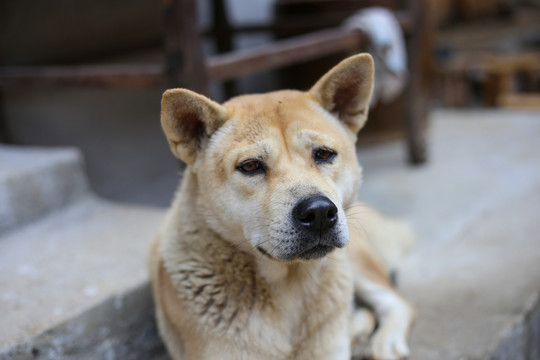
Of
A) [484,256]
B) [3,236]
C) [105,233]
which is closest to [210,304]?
[105,233]

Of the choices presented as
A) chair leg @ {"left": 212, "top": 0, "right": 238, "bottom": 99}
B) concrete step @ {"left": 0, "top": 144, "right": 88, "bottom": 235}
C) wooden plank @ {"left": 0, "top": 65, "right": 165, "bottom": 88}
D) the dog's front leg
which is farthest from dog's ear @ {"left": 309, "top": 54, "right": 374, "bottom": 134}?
chair leg @ {"left": 212, "top": 0, "right": 238, "bottom": 99}

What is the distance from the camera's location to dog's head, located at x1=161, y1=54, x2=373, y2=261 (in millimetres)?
1873

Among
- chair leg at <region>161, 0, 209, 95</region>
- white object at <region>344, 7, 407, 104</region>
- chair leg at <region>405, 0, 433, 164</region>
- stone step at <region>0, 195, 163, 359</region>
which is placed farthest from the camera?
chair leg at <region>405, 0, 433, 164</region>

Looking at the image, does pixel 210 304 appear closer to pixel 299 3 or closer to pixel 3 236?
pixel 3 236

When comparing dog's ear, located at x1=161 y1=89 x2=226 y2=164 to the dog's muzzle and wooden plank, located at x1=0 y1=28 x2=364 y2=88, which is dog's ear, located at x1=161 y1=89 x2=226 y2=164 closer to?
the dog's muzzle

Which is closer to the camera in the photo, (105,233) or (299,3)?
(105,233)

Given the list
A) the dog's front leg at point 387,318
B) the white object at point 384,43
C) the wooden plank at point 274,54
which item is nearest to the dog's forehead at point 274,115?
the dog's front leg at point 387,318

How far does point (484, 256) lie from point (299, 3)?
3773mm

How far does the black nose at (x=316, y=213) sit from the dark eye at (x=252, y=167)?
0.77 feet

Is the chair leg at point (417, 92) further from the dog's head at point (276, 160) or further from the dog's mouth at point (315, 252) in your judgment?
the dog's mouth at point (315, 252)

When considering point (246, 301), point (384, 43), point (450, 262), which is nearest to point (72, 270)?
point (246, 301)

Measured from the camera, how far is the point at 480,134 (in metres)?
6.57

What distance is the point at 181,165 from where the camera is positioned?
11.3 feet

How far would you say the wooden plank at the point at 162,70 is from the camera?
3344mm
